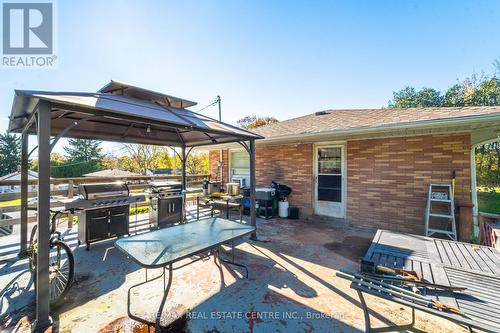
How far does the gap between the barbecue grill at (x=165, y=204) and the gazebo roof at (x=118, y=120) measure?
61.9 inches

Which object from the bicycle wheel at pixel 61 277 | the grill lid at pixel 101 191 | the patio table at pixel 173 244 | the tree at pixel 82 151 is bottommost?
the bicycle wheel at pixel 61 277

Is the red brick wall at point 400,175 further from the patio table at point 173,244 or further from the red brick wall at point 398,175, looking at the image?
the patio table at point 173,244

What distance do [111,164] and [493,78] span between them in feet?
112

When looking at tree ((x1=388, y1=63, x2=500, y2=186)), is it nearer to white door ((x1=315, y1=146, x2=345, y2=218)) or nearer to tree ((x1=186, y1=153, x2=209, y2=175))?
white door ((x1=315, y1=146, x2=345, y2=218))

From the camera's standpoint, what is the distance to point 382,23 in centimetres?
564

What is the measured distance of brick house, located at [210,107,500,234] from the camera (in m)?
4.39

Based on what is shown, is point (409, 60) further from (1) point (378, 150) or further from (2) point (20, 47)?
(2) point (20, 47)

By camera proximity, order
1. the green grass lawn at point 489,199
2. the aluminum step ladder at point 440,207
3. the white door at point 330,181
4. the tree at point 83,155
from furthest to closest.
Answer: the tree at point 83,155
the green grass lawn at point 489,199
the white door at point 330,181
the aluminum step ladder at point 440,207

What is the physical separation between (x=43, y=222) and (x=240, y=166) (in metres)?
6.73

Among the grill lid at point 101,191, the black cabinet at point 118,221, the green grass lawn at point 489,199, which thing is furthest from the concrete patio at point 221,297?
the green grass lawn at point 489,199

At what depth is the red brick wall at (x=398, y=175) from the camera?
4.54 metres

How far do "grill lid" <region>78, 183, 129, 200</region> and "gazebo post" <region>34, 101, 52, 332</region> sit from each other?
2.12 metres

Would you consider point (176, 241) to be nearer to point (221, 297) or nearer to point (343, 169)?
point (221, 297)

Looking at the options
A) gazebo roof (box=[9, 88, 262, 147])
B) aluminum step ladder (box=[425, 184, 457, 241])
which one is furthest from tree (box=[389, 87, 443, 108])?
gazebo roof (box=[9, 88, 262, 147])
